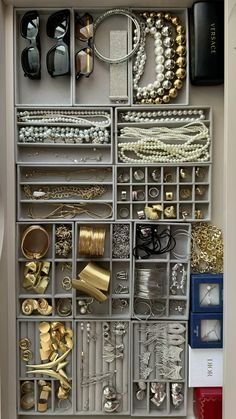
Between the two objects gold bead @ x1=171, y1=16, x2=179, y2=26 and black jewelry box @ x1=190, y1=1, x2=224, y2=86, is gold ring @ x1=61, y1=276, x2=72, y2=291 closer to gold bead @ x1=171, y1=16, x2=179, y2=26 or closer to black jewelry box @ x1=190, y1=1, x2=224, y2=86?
black jewelry box @ x1=190, y1=1, x2=224, y2=86

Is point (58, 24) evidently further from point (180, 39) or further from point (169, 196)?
point (169, 196)

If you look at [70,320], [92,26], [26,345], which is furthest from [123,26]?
[26,345]

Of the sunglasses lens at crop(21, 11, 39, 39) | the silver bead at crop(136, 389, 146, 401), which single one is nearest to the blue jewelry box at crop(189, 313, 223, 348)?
the silver bead at crop(136, 389, 146, 401)

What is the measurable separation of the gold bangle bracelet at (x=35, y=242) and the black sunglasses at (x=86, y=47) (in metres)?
0.70

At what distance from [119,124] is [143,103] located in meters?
0.14

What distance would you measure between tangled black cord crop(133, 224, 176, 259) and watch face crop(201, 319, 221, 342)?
356 millimetres

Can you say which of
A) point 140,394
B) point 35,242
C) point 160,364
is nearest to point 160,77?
point 35,242

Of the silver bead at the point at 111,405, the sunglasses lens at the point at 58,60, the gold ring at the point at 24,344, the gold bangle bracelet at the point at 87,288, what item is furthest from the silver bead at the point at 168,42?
the silver bead at the point at 111,405

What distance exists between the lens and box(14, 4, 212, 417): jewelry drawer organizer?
5.42 feet

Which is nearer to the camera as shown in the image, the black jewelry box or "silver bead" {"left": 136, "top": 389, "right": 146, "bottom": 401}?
the black jewelry box

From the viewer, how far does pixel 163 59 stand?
1654mm

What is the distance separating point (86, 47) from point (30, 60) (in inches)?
9.8
